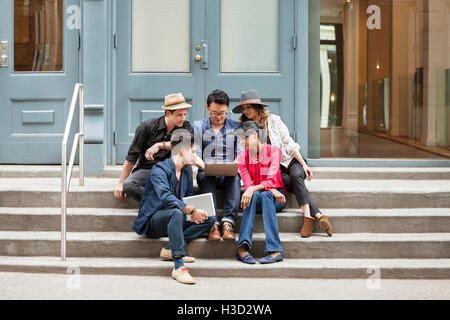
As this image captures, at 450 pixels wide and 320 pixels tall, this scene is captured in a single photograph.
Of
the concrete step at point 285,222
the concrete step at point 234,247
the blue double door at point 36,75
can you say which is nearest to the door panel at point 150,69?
the blue double door at point 36,75

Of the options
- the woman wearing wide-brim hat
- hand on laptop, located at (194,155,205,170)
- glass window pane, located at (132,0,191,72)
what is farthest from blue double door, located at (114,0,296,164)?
hand on laptop, located at (194,155,205,170)

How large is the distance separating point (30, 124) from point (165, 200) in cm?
272

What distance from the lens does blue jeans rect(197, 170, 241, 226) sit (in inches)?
205

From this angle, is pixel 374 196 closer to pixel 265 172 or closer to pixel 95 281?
pixel 265 172

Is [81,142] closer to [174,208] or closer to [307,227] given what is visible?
[174,208]

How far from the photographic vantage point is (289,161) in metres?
5.61

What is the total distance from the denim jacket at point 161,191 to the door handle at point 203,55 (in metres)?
1.96

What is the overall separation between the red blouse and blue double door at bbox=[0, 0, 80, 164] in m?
2.42

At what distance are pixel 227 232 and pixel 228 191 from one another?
1.19 ft

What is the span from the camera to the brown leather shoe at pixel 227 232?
5082 millimetres

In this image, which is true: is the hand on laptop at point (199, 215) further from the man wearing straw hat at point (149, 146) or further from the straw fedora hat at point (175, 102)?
the straw fedora hat at point (175, 102)

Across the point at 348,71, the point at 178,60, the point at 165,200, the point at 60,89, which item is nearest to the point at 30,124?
the point at 60,89

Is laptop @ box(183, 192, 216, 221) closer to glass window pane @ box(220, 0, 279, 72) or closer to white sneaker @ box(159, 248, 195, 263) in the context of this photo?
white sneaker @ box(159, 248, 195, 263)

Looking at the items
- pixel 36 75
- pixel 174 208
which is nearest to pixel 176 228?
pixel 174 208
